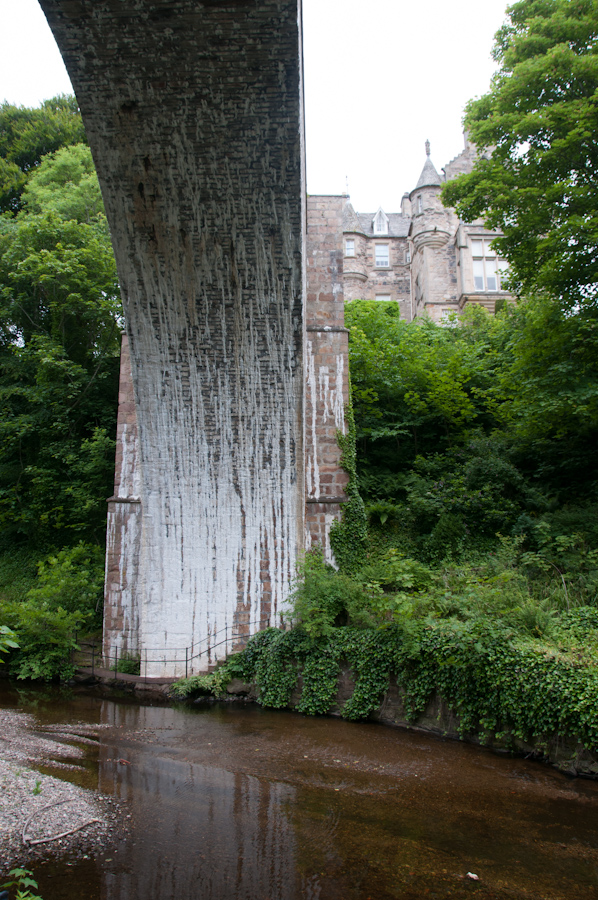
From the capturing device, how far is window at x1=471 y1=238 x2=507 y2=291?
24188 millimetres

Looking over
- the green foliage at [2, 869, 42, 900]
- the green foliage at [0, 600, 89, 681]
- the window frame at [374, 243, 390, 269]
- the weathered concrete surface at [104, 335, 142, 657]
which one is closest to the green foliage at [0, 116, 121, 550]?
the weathered concrete surface at [104, 335, 142, 657]

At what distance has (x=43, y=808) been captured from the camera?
4.63 m

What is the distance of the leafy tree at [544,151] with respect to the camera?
363 inches

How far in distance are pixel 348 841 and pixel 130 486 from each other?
7.28 meters

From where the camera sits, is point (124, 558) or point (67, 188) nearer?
point (124, 558)

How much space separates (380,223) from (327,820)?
2936 cm

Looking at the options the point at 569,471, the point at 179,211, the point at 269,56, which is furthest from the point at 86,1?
the point at 569,471

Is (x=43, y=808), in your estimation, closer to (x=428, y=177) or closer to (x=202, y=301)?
(x=202, y=301)

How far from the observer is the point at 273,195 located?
6879mm

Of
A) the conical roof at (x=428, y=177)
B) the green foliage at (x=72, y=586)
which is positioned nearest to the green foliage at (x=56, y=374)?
the green foliage at (x=72, y=586)

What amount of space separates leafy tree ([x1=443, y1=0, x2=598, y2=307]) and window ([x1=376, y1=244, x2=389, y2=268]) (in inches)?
706

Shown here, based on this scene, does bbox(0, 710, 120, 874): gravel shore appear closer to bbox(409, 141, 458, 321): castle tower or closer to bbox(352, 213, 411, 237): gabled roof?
bbox(409, 141, 458, 321): castle tower

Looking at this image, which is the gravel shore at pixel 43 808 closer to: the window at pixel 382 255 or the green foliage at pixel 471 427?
the green foliage at pixel 471 427

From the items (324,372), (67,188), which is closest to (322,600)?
(324,372)
